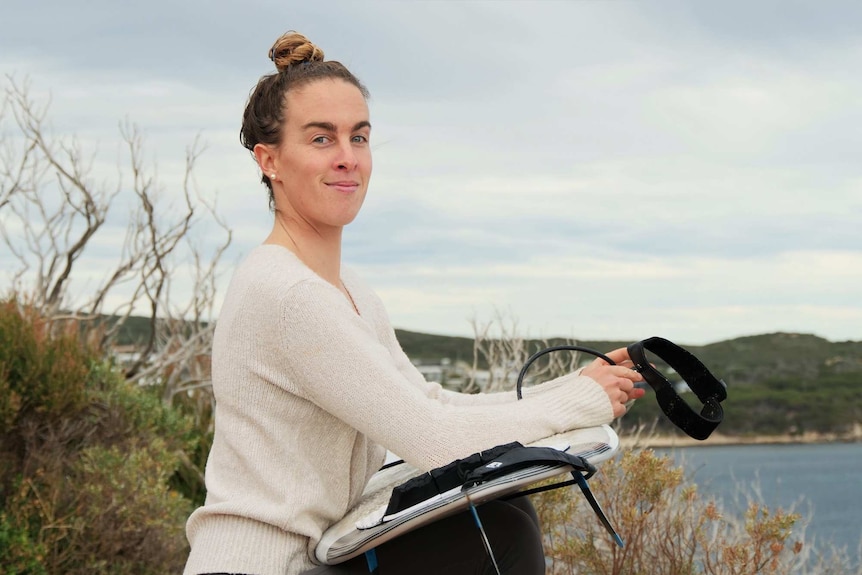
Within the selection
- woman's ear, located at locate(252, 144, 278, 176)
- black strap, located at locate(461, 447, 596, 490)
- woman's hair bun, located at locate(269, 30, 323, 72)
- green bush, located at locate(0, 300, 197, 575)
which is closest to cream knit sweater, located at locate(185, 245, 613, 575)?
A: black strap, located at locate(461, 447, 596, 490)

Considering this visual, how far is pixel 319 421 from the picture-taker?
7.76 feet

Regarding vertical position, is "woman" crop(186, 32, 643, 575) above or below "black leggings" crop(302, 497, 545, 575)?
above

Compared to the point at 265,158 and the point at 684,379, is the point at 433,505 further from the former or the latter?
the point at 265,158

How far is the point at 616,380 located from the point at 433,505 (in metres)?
0.55

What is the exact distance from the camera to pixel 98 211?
8617mm

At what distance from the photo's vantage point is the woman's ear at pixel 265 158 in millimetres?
2621

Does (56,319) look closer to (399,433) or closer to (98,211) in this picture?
(98,211)

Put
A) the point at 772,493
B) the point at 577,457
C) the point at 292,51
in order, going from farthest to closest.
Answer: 1. the point at 772,493
2. the point at 292,51
3. the point at 577,457

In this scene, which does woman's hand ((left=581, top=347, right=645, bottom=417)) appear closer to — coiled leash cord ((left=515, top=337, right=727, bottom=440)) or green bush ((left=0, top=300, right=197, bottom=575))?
coiled leash cord ((left=515, top=337, right=727, bottom=440))

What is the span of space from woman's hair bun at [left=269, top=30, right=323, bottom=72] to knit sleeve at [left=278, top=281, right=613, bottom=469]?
0.71 metres

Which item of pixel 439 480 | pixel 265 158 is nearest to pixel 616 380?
pixel 439 480

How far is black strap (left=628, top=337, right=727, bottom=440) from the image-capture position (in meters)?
2.46

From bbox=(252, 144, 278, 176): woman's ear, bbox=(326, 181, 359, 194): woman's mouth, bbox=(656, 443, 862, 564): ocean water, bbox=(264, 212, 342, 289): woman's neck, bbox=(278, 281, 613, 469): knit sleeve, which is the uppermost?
bbox=(252, 144, 278, 176): woman's ear

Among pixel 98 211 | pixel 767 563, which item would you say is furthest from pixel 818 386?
pixel 767 563
